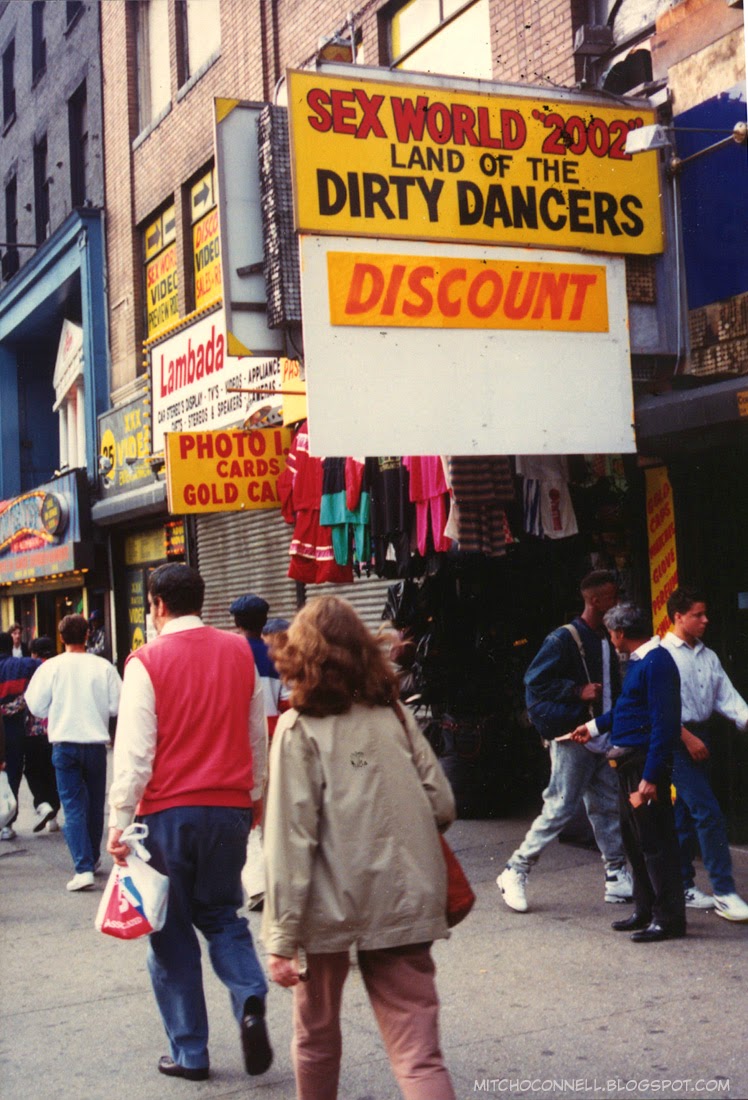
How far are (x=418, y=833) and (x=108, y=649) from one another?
17.0 meters

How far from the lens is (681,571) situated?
8477 millimetres

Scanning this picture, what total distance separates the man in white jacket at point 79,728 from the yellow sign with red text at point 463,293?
10.0 feet

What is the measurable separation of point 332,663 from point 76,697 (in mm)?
5376

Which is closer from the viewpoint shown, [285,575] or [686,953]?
[686,953]

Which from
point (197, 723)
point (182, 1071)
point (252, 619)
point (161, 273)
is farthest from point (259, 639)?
point (161, 273)

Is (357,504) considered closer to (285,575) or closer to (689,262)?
(689,262)

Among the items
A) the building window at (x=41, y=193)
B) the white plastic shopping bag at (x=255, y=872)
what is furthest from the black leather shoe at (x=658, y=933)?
the building window at (x=41, y=193)

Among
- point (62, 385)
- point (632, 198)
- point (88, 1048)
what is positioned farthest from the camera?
point (62, 385)

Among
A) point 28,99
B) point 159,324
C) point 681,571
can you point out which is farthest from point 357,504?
point 28,99

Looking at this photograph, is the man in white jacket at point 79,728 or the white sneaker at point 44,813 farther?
→ the white sneaker at point 44,813

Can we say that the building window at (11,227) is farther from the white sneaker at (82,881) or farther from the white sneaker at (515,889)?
the white sneaker at (515,889)

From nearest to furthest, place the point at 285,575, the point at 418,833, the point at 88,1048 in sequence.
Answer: the point at 418,833 < the point at 88,1048 < the point at 285,575

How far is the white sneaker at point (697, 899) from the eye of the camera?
6797mm

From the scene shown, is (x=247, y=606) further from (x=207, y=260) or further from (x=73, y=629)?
(x=207, y=260)
